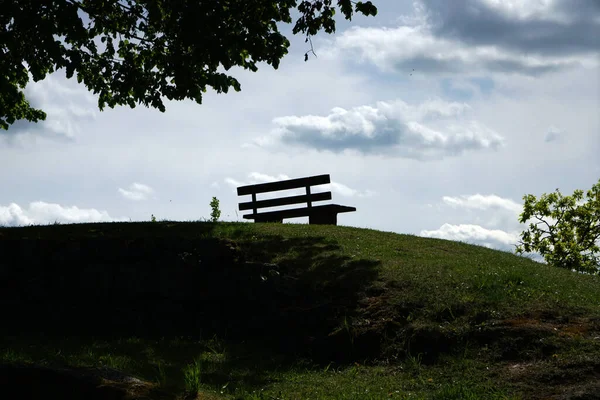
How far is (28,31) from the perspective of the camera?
15773 mm

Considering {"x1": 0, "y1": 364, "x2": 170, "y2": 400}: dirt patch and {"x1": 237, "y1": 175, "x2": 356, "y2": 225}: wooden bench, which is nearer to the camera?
{"x1": 0, "y1": 364, "x2": 170, "y2": 400}: dirt patch

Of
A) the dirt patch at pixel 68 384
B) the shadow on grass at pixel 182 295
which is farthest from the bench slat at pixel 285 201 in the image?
the dirt patch at pixel 68 384

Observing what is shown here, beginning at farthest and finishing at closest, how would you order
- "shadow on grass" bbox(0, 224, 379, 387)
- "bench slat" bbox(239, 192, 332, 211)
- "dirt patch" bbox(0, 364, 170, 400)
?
"bench slat" bbox(239, 192, 332, 211)
"shadow on grass" bbox(0, 224, 379, 387)
"dirt patch" bbox(0, 364, 170, 400)

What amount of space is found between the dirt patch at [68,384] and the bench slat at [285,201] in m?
16.9

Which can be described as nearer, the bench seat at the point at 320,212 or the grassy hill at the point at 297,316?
the grassy hill at the point at 297,316

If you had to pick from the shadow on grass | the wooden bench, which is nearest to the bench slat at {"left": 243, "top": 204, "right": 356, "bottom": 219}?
the wooden bench

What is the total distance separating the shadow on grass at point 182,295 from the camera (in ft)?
43.4

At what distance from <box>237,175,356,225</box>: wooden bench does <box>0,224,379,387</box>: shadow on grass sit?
24.4 ft

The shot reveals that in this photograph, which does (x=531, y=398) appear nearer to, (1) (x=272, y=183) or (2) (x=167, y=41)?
(2) (x=167, y=41)

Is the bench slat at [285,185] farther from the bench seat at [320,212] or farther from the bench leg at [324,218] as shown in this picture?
the bench leg at [324,218]

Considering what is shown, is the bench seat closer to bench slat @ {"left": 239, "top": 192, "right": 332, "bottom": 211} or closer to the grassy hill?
bench slat @ {"left": 239, "top": 192, "right": 332, "bottom": 211}

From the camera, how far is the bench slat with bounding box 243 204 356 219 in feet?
79.5

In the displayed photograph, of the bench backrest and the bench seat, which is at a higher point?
the bench backrest

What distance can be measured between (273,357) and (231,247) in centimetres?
405
